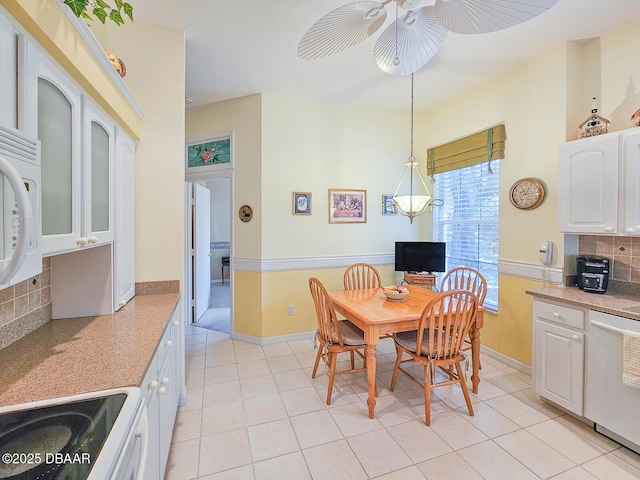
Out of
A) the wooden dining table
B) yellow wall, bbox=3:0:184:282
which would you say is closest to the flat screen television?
the wooden dining table

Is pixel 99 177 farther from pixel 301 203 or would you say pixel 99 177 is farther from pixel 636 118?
pixel 636 118

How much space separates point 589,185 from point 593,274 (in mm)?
657

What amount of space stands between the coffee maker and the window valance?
1.27m

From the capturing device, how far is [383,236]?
4.00 m

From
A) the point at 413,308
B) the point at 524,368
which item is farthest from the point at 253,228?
the point at 524,368

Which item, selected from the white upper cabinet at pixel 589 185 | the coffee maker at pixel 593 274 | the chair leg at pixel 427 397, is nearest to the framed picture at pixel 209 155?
the chair leg at pixel 427 397

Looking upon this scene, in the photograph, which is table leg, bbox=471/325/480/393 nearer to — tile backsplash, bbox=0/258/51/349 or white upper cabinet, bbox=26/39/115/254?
white upper cabinet, bbox=26/39/115/254

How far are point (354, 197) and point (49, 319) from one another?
10.1 feet

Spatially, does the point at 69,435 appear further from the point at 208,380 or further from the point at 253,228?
the point at 253,228

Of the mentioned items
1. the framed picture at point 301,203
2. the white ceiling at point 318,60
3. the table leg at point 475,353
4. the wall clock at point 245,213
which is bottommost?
the table leg at point 475,353

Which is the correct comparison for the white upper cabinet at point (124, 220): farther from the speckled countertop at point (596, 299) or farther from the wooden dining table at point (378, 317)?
the speckled countertop at point (596, 299)

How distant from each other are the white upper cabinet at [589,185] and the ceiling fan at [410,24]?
127 centimetres

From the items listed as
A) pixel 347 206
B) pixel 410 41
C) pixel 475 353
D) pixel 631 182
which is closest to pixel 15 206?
pixel 410 41

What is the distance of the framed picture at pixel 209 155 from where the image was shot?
366 centimetres
